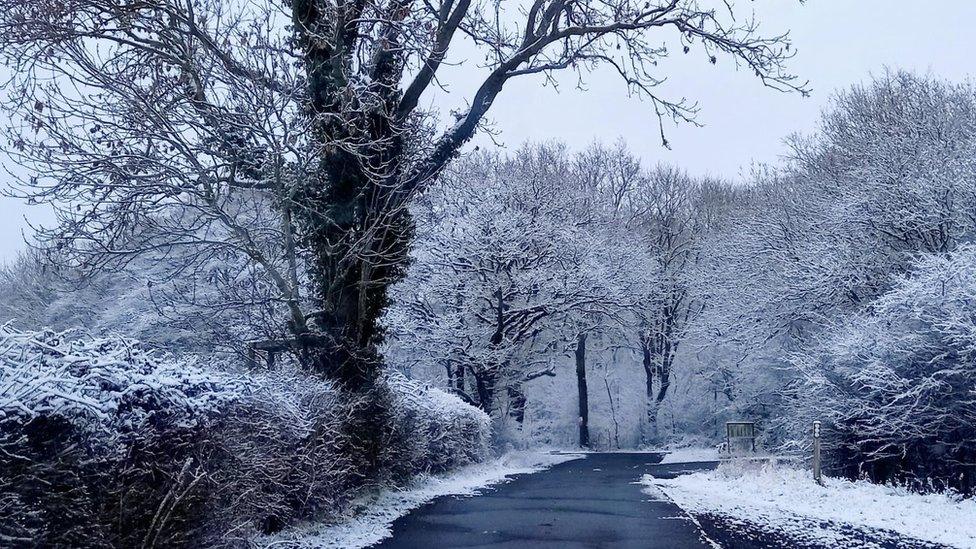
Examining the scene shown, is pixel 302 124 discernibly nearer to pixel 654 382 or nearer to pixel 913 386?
pixel 913 386

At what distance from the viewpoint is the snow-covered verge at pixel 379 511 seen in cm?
1067

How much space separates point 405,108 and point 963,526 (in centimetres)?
1063

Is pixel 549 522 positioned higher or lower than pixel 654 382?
lower

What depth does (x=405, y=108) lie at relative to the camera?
52.1ft

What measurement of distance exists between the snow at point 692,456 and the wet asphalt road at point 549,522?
1808 cm

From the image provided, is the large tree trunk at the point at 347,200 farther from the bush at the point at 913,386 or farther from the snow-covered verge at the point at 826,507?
the bush at the point at 913,386

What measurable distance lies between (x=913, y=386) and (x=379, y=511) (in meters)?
11.8

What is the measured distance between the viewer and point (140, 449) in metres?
6.68

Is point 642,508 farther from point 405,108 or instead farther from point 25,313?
point 25,313

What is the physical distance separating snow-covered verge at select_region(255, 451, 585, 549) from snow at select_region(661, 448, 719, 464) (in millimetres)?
13646

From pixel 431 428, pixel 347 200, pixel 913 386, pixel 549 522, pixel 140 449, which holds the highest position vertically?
pixel 347 200

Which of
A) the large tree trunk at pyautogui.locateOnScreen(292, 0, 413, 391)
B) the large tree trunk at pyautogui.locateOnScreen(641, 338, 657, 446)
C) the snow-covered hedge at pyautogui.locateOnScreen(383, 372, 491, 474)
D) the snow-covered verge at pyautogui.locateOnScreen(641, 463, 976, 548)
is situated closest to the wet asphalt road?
the snow-covered verge at pyautogui.locateOnScreen(641, 463, 976, 548)

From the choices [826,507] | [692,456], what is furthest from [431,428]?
[692,456]

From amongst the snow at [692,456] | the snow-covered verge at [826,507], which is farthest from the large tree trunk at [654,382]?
the snow-covered verge at [826,507]
